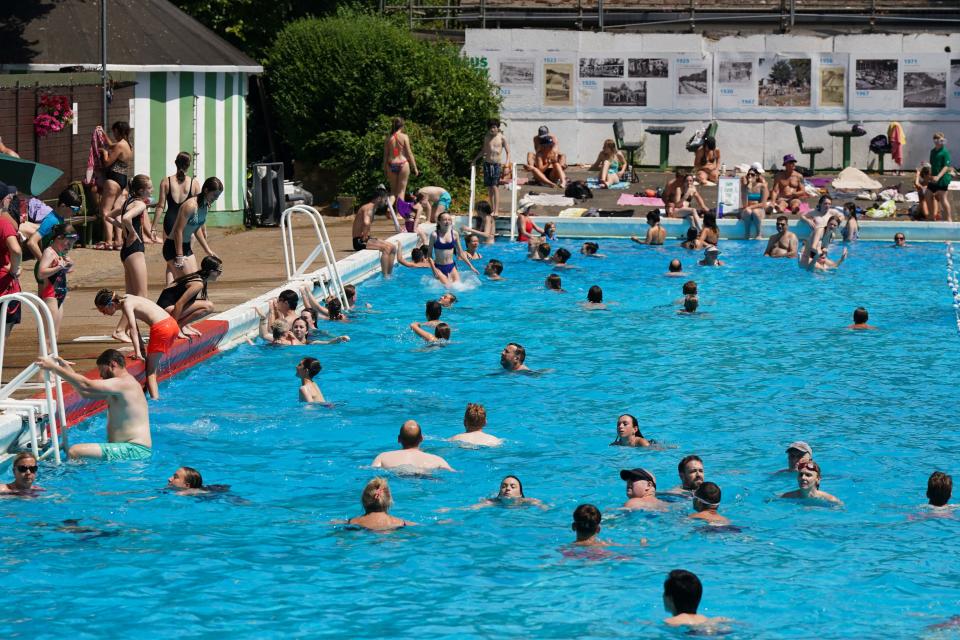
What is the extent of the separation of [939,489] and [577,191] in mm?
19055

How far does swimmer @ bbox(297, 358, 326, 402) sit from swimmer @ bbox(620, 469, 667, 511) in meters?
4.26

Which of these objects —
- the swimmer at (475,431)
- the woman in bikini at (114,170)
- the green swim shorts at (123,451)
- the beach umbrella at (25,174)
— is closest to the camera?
the green swim shorts at (123,451)

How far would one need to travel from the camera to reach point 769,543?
431 inches

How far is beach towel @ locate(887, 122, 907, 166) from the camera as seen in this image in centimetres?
3259

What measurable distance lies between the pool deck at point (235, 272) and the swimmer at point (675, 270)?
4.36 meters

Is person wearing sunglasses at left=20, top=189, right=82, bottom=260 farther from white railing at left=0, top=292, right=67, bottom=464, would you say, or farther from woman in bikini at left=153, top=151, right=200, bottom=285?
white railing at left=0, top=292, right=67, bottom=464

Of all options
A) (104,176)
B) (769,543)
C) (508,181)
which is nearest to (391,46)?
(508,181)

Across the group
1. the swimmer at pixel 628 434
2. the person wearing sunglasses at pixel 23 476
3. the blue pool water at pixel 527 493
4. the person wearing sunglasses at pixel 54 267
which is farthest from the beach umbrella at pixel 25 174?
the swimmer at pixel 628 434

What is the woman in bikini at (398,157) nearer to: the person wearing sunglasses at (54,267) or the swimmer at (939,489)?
the person wearing sunglasses at (54,267)

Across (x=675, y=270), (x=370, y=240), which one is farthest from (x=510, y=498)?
(x=675, y=270)

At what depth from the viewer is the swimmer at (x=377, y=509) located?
35.6ft

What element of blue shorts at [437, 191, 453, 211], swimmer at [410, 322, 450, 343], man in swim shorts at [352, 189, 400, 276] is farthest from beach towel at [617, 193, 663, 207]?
swimmer at [410, 322, 450, 343]

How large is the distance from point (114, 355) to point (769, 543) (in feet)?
18.3

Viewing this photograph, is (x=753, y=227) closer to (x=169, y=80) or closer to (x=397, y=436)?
(x=169, y=80)
